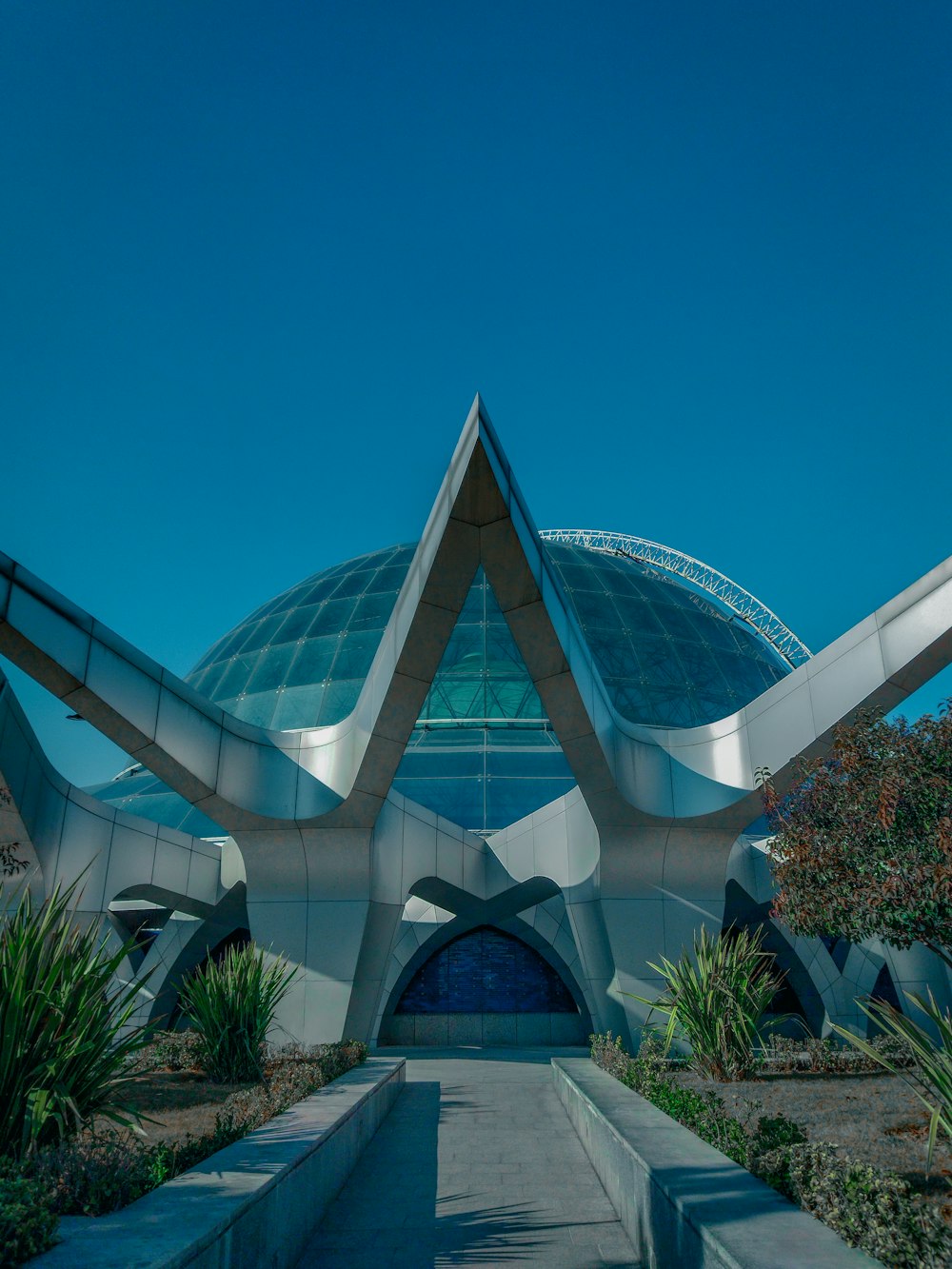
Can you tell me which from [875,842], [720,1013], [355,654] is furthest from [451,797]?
[875,842]

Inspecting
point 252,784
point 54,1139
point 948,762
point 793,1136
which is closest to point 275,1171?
point 54,1139

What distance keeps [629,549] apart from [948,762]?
38.1m

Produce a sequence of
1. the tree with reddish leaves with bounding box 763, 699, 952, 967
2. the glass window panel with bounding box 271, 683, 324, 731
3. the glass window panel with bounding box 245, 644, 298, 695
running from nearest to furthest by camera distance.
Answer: the tree with reddish leaves with bounding box 763, 699, 952, 967, the glass window panel with bounding box 271, 683, 324, 731, the glass window panel with bounding box 245, 644, 298, 695

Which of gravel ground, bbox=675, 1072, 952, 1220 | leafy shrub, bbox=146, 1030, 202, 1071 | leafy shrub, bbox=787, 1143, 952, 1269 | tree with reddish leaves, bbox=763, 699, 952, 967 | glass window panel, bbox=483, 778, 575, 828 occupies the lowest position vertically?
gravel ground, bbox=675, 1072, 952, 1220

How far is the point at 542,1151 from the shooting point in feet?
38.6

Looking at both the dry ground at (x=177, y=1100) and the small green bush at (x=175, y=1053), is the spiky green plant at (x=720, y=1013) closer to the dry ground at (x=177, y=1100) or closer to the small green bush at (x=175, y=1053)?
the dry ground at (x=177, y=1100)

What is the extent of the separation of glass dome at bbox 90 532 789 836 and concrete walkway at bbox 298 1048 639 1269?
13051 millimetres

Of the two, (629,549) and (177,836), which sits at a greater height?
(629,549)

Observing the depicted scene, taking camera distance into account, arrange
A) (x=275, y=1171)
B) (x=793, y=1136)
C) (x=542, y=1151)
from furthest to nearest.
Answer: (x=542, y=1151), (x=793, y=1136), (x=275, y=1171)

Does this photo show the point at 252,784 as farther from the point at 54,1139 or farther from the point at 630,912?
the point at 54,1139

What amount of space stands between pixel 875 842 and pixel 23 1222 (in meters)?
8.86

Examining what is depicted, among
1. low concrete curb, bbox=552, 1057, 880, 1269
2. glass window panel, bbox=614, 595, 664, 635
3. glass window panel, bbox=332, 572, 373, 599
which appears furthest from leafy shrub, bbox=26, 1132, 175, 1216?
glass window panel, bbox=332, 572, 373, 599

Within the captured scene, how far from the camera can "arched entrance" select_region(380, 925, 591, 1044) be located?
96.1 feet

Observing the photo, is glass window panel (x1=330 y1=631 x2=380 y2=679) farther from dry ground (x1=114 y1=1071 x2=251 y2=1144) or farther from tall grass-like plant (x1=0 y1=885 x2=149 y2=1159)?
tall grass-like plant (x1=0 y1=885 x2=149 y2=1159)
